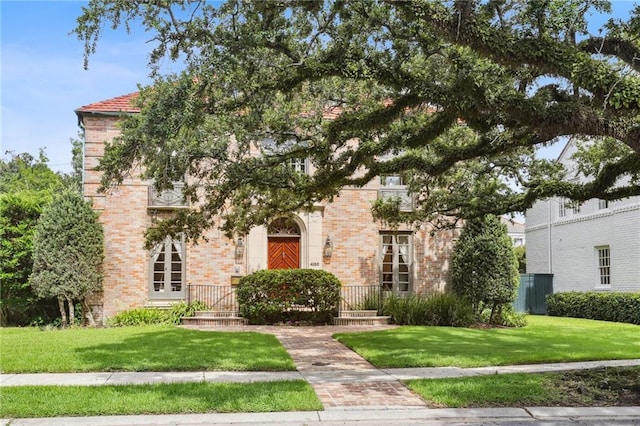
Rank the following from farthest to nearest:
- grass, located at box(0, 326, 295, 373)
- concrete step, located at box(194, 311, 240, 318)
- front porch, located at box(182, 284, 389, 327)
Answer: concrete step, located at box(194, 311, 240, 318) < front porch, located at box(182, 284, 389, 327) < grass, located at box(0, 326, 295, 373)

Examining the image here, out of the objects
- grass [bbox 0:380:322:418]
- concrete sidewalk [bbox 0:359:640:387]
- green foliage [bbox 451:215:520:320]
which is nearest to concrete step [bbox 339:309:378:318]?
green foliage [bbox 451:215:520:320]

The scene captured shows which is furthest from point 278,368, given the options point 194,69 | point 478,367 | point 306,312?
point 306,312

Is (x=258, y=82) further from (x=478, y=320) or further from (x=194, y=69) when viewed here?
(x=478, y=320)

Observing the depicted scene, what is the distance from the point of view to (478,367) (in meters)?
10.5

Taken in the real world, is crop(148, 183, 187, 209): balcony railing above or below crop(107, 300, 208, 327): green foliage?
above

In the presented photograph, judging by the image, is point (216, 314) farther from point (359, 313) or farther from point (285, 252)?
point (359, 313)

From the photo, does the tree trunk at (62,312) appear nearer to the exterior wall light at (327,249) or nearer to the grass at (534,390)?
the exterior wall light at (327,249)

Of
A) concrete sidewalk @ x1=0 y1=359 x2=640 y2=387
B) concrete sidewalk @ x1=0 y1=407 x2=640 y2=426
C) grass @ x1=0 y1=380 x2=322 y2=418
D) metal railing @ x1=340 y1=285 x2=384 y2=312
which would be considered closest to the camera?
concrete sidewalk @ x1=0 y1=407 x2=640 y2=426

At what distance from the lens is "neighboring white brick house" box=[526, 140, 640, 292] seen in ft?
72.4

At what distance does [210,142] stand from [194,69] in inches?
153

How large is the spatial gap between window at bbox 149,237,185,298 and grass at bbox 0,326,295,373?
428 centimetres

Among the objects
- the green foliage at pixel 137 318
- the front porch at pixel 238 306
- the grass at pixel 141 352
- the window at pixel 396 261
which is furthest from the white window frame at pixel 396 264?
the green foliage at pixel 137 318

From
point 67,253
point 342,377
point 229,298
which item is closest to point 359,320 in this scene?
point 229,298

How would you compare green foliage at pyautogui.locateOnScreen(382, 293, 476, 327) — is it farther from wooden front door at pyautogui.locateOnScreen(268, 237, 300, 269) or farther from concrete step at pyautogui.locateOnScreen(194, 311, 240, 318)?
concrete step at pyautogui.locateOnScreen(194, 311, 240, 318)
